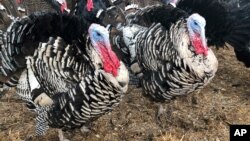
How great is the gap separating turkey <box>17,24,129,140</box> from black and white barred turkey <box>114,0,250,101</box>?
1.81 ft

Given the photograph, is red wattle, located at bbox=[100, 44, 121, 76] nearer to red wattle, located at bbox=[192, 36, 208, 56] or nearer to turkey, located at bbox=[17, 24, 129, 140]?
turkey, located at bbox=[17, 24, 129, 140]

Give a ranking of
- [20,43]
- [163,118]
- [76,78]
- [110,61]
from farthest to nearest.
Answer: [163,118]
[20,43]
[76,78]
[110,61]

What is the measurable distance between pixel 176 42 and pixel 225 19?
0.90 metres

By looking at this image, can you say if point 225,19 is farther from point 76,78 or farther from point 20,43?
point 20,43

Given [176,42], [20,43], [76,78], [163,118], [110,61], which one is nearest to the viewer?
[110,61]

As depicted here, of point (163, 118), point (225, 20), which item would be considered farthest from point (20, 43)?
point (225, 20)

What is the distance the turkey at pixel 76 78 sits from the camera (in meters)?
3.60

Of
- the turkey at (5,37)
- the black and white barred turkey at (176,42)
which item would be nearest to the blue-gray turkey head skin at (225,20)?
the black and white barred turkey at (176,42)

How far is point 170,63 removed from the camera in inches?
Result: 159

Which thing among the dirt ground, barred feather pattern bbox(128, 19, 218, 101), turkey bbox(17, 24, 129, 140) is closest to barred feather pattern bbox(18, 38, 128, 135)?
turkey bbox(17, 24, 129, 140)

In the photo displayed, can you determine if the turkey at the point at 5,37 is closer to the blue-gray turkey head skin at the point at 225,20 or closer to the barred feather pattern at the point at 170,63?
the barred feather pattern at the point at 170,63

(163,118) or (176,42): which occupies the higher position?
(176,42)

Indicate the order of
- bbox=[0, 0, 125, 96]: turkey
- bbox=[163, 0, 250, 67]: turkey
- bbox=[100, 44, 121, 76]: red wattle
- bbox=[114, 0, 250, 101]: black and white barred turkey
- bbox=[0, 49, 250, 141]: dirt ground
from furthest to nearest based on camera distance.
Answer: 1. bbox=[163, 0, 250, 67]: turkey
2. bbox=[0, 49, 250, 141]: dirt ground
3. bbox=[114, 0, 250, 101]: black and white barred turkey
4. bbox=[0, 0, 125, 96]: turkey
5. bbox=[100, 44, 121, 76]: red wattle

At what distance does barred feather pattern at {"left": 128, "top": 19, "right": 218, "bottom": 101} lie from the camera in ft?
12.8
